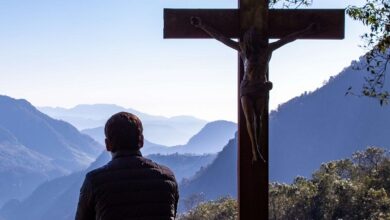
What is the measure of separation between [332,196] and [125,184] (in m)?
28.8

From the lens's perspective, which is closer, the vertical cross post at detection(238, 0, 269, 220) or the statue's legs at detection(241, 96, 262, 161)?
the statue's legs at detection(241, 96, 262, 161)

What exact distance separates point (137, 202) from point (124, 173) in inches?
5.6

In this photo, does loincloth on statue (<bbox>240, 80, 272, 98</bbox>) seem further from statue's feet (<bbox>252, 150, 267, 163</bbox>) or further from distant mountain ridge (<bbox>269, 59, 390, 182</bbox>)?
distant mountain ridge (<bbox>269, 59, 390, 182</bbox>)

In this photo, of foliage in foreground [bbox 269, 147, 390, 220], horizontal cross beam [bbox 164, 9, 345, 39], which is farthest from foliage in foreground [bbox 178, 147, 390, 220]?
horizontal cross beam [bbox 164, 9, 345, 39]

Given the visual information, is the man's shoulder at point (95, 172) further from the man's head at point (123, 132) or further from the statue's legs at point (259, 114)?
the statue's legs at point (259, 114)

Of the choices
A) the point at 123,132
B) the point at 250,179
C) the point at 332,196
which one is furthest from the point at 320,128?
the point at 123,132

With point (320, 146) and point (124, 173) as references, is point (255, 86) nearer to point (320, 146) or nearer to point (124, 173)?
point (124, 173)

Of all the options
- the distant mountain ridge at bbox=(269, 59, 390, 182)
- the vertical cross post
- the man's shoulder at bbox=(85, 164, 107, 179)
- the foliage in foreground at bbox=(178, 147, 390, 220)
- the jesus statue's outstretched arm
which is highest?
the jesus statue's outstretched arm

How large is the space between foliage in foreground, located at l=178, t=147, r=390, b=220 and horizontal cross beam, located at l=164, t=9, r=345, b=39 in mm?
22468

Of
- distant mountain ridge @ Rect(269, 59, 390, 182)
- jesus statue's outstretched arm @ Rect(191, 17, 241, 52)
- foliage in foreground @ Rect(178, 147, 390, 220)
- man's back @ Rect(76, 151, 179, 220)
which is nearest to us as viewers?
man's back @ Rect(76, 151, 179, 220)

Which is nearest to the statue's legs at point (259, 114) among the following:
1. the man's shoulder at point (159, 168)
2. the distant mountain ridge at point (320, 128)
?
the man's shoulder at point (159, 168)

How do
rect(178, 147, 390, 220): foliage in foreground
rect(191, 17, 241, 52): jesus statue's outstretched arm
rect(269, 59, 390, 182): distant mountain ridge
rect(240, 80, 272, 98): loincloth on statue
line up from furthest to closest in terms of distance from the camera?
rect(269, 59, 390, 182): distant mountain ridge < rect(178, 147, 390, 220): foliage in foreground < rect(191, 17, 241, 52): jesus statue's outstretched arm < rect(240, 80, 272, 98): loincloth on statue

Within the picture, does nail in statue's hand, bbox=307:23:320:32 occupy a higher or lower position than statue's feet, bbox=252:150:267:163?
higher

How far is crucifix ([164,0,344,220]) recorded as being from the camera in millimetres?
4398
